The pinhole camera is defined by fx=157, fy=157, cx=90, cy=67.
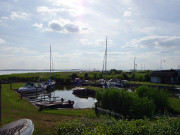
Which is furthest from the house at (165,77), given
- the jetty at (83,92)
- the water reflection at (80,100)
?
the water reflection at (80,100)

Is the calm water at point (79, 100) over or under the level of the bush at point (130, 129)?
under

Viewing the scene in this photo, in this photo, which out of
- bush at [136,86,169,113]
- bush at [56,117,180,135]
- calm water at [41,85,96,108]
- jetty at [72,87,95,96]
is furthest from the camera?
jetty at [72,87,95,96]

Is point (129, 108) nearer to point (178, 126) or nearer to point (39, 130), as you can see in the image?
point (178, 126)

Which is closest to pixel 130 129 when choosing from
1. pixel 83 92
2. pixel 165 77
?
pixel 83 92

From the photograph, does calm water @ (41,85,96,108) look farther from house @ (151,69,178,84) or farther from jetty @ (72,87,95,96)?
house @ (151,69,178,84)

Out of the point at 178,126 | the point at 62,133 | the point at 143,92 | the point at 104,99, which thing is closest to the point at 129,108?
the point at 104,99

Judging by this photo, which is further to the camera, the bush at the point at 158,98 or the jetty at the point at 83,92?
the jetty at the point at 83,92

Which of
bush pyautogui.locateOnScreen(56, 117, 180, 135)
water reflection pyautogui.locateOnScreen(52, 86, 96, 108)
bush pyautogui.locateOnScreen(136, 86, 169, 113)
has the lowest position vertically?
water reflection pyautogui.locateOnScreen(52, 86, 96, 108)

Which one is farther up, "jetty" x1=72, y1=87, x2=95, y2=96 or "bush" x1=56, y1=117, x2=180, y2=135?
"bush" x1=56, y1=117, x2=180, y2=135

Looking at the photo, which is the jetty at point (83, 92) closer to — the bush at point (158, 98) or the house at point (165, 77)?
the bush at point (158, 98)

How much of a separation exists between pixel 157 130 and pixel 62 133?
15.1 feet

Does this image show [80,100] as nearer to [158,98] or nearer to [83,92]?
[83,92]

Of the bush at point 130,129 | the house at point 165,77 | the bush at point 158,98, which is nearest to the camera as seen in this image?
the bush at point 130,129

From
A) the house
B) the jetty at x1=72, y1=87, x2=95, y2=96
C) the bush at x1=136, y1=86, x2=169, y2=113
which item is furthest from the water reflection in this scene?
the house
